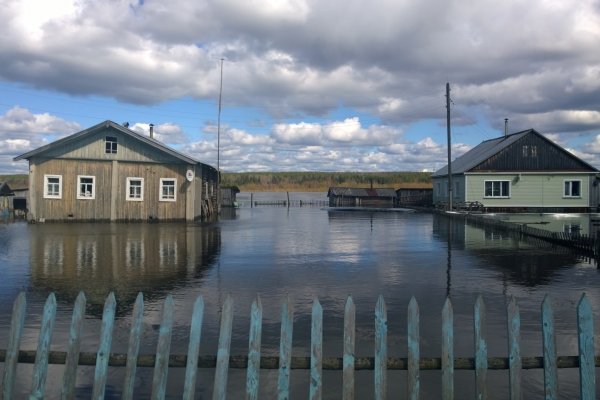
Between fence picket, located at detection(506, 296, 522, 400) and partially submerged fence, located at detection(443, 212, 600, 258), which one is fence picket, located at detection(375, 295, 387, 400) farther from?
partially submerged fence, located at detection(443, 212, 600, 258)

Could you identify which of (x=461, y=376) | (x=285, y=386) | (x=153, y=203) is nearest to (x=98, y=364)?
(x=285, y=386)

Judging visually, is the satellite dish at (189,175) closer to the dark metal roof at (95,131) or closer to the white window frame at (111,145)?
the dark metal roof at (95,131)

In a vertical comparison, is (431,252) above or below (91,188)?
below

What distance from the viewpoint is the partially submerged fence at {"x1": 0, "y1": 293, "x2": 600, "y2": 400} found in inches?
159

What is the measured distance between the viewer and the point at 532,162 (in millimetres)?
38562

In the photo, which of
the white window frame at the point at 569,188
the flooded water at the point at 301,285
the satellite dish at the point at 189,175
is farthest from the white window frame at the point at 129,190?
the white window frame at the point at 569,188

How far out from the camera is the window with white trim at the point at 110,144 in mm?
29266

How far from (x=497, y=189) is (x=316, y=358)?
37.6 meters

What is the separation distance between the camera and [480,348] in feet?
13.4

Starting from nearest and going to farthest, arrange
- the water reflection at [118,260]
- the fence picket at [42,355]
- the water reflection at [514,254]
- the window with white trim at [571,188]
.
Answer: the fence picket at [42,355] → the water reflection at [118,260] → the water reflection at [514,254] → the window with white trim at [571,188]

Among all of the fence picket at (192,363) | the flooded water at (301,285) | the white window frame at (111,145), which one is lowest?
the flooded water at (301,285)

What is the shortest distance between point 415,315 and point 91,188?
92.9ft

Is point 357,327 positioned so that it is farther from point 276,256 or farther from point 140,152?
point 140,152

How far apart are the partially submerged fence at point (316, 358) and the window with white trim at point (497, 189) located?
36.2 meters
